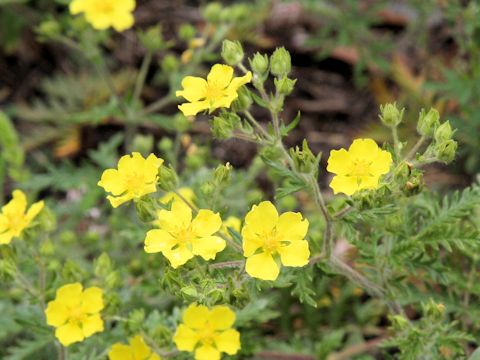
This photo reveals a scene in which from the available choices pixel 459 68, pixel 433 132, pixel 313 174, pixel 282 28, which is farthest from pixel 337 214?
pixel 282 28

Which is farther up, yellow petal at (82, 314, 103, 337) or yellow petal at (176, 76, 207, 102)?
yellow petal at (176, 76, 207, 102)

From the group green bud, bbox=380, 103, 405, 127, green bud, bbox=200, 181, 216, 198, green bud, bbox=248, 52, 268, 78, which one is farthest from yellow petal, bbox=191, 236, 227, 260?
green bud, bbox=380, 103, 405, 127

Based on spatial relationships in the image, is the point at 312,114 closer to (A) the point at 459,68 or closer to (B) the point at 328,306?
(A) the point at 459,68

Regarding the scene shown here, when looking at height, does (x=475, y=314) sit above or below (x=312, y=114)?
above

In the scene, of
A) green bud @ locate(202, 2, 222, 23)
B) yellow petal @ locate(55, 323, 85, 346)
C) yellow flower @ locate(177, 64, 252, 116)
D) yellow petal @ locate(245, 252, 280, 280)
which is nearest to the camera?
yellow petal @ locate(245, 252, 280, 280)

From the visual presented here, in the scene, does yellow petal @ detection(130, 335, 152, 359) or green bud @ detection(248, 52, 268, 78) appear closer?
green bud @ detection(248, 52, 268, 78)

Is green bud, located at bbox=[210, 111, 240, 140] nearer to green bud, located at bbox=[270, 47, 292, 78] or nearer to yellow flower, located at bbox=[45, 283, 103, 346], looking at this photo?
green bud, located at bbox=[270, 47, 292, 78]

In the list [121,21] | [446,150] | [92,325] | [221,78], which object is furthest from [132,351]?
[121,21]
